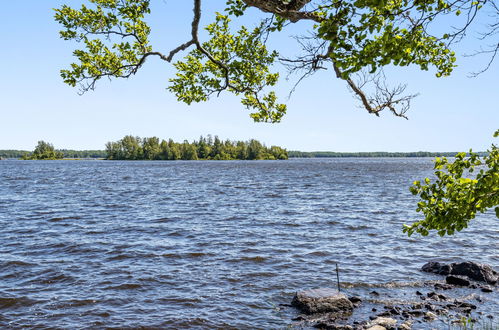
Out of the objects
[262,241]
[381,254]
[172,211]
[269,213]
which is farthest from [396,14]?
[172,211]

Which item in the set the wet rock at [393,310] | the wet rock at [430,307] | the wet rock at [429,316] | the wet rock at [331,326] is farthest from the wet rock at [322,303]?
the wet rock at [430,307]

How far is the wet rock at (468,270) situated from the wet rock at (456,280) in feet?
2.68

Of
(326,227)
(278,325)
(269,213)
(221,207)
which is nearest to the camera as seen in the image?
(278,325)

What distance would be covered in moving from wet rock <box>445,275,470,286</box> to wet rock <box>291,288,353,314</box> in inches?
198

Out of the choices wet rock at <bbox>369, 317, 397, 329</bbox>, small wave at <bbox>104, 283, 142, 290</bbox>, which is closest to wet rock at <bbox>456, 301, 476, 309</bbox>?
wet rock at <bbox>369, 317, 397, 329</bbox>

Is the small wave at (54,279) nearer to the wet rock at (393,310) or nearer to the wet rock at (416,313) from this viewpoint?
the wet rock at (393,310)

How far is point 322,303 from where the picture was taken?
41.9ft

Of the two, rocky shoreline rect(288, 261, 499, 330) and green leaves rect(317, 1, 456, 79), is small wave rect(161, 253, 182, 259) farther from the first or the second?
green leaves rect(317, 1, 456, 79)

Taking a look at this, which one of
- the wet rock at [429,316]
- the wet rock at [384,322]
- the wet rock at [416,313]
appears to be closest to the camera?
the wet rock at [384,322]

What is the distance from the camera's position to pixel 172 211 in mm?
33719

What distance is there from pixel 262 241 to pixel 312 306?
9478mm

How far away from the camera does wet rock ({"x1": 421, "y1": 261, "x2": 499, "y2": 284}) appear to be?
15.7m

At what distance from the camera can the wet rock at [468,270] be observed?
617 inches

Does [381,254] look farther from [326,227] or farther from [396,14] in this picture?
[396,14]
